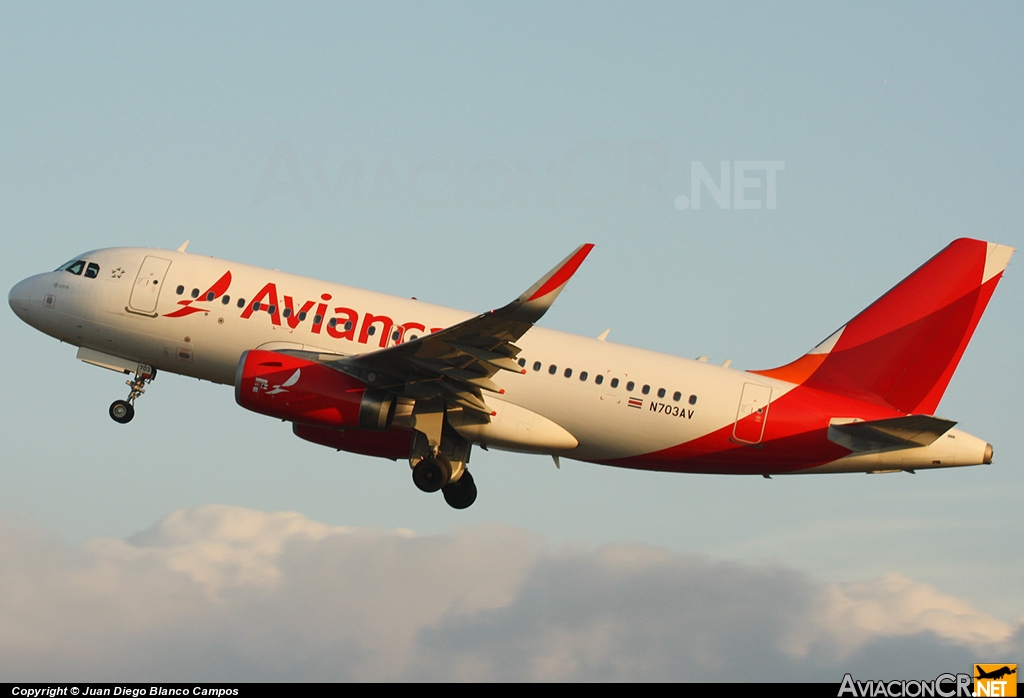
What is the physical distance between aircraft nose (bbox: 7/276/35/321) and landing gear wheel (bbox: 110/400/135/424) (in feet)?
13.1

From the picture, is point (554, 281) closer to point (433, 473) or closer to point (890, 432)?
point (433, 473)

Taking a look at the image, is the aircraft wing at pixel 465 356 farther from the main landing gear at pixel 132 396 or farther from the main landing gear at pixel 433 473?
the main landing gear at pixel 132 396

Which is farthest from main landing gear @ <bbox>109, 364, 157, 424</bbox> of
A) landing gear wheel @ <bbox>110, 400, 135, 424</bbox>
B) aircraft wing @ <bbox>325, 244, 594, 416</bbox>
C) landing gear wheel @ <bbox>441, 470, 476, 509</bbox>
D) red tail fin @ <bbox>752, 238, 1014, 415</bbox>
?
red tail fin @ <bbox>752, 238, 1014, 415</bbox>

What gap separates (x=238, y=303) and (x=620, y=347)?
1115 centimetres

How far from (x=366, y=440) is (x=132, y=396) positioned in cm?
717

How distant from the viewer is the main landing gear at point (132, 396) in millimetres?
38250

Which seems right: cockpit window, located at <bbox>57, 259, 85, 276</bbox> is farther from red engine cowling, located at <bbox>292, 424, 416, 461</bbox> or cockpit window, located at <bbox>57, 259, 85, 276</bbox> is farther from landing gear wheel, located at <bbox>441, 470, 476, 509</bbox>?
landing gear wheel, located at <bbox>441, 470, 476, 509</bbox>

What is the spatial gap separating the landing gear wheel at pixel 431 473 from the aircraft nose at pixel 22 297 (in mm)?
13323

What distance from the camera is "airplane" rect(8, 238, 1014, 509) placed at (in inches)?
1371

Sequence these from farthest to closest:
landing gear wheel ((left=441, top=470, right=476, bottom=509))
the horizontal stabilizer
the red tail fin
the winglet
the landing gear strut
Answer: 1. landing gear wheel ((left=441, top=470, right=476, bottom=509))
2. the red tail fin
3. the landing gear strut
4. the horizontal stabilizer
5. the winglet

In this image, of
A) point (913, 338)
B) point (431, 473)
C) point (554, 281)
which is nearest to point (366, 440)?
point (431, 473)

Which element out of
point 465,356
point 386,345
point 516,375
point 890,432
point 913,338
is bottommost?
point 890,432

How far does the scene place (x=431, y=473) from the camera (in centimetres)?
3616

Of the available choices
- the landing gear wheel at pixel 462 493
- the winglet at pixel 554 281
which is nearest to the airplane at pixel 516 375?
the landing gear wheel at pixel 462 493
